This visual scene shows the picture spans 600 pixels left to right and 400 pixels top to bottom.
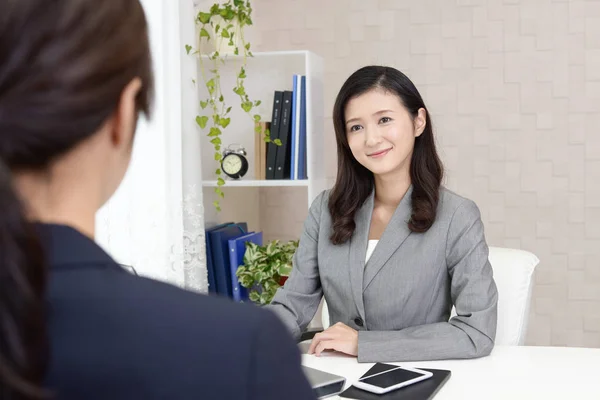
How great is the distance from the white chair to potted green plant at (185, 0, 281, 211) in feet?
3.72

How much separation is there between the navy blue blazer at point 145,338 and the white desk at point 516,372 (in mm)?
943

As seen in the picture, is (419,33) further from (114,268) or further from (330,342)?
(114,268)

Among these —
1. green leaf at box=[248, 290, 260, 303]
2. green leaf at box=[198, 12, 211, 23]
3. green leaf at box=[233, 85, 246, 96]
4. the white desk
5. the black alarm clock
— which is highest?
green leaf at box=[198, 12, 211, 23]

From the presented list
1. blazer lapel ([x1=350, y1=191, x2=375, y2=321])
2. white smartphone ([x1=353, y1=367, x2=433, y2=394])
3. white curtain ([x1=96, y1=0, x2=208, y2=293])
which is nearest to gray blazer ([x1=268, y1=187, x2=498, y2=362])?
blazer lapel ([x1=350, y1=191, x2=375, y2=321])

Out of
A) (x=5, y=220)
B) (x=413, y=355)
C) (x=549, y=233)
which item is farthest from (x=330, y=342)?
(x=549, y=233)

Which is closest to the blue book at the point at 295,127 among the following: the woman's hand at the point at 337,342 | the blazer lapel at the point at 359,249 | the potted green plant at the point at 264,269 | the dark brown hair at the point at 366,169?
the potted green plant at the point at 264,269

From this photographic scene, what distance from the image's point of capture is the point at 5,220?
1.70ft

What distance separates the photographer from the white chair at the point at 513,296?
212 centimetres

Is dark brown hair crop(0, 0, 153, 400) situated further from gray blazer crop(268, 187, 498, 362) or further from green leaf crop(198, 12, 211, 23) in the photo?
green leaf crop(198, 12, 211, 23)

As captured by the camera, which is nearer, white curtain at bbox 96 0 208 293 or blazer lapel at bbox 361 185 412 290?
blazer lapel at bbox 361 185 412 290

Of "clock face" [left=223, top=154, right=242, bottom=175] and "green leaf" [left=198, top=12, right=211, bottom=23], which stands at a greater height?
"green leaf" [left=198, top=12, right=211, bottom=23]

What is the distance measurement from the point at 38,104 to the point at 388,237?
1.66 m

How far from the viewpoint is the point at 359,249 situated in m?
2.18

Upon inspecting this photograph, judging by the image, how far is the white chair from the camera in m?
2.12
